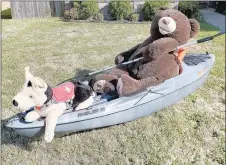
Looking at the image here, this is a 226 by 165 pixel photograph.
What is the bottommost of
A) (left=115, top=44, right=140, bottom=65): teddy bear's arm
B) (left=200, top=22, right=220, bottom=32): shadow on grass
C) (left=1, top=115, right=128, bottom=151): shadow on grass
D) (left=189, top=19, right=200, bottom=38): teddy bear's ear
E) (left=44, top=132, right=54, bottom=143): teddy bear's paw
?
(left=1, top=115, right=128, bottom=151): shadow on grass

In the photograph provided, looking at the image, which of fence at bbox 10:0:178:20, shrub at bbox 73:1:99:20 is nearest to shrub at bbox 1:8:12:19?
fence at bbox 10:0:178:20

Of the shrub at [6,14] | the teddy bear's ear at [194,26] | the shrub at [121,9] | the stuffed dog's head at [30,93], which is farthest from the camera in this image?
the shrub at [6,14]

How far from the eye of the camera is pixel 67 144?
2.99 metres

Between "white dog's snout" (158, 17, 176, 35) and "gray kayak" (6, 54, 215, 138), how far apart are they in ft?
1.74

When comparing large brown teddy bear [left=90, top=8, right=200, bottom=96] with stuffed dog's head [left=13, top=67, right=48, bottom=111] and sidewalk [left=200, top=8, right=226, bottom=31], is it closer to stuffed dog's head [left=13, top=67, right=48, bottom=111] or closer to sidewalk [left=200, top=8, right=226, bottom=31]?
stuffed dog's head [left=13, top=67, right=48, bottom=111]

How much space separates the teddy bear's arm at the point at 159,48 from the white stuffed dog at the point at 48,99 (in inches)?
30.9

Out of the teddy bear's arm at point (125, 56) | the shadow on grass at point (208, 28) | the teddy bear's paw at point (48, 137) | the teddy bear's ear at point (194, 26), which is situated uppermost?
the teddy bear's ear at point (194, 26)

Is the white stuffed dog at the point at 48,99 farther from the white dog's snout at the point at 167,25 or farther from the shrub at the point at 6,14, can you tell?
the shrub at the point at 6,14

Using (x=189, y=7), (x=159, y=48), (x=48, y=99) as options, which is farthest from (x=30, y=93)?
(x=189, y=7)

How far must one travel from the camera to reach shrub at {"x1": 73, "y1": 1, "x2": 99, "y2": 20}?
30.3 ft

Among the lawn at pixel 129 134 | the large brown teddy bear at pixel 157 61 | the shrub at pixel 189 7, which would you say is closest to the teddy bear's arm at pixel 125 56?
the large brown teddy bear at pixel 157 61

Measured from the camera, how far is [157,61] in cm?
321

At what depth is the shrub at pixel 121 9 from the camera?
30.0 ft

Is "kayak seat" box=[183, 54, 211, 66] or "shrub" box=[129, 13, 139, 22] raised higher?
"kayak seat" box=[183, 54, 211, 66]
